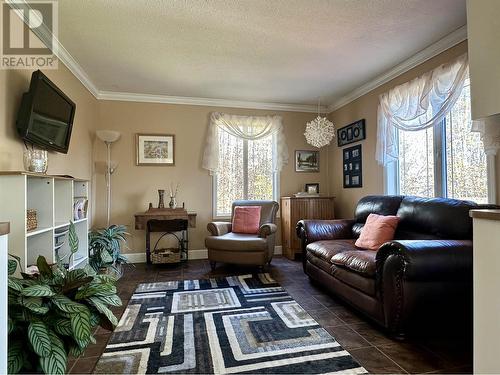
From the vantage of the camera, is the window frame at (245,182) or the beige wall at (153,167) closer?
the beige wall at (153,167)

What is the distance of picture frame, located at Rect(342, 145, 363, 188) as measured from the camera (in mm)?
4078

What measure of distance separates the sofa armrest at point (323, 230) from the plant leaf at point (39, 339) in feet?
8.26

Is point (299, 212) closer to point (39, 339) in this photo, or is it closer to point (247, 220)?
point (247, 220)

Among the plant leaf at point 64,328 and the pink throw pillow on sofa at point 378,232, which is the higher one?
the pink throw pillow on sofa at point 378,232

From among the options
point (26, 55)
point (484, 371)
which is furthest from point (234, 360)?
point (26, 55)

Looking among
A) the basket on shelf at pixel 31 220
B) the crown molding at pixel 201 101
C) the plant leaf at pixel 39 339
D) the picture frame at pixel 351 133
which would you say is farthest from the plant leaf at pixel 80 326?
the picture frame at pixel 351 133

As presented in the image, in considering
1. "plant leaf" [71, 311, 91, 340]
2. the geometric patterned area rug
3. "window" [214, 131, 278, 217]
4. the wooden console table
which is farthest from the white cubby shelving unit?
"window" [214, 131, 278, 217]

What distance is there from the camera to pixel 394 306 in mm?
1874

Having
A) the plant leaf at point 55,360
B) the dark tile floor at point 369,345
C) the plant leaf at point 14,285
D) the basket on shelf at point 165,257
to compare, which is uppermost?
the plant leaf at point 14,285

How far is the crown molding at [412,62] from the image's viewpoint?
258 cm

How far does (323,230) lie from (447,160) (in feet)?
4.76

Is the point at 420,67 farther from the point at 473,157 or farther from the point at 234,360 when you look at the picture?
the point at 234,360

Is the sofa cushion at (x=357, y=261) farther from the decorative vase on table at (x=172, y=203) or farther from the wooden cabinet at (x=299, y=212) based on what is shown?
the decorative vase on table at (x=172, y=203)

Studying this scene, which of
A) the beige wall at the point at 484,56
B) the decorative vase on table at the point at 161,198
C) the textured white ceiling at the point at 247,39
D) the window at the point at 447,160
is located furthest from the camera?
the decorative vase on table at the point at 161,198
